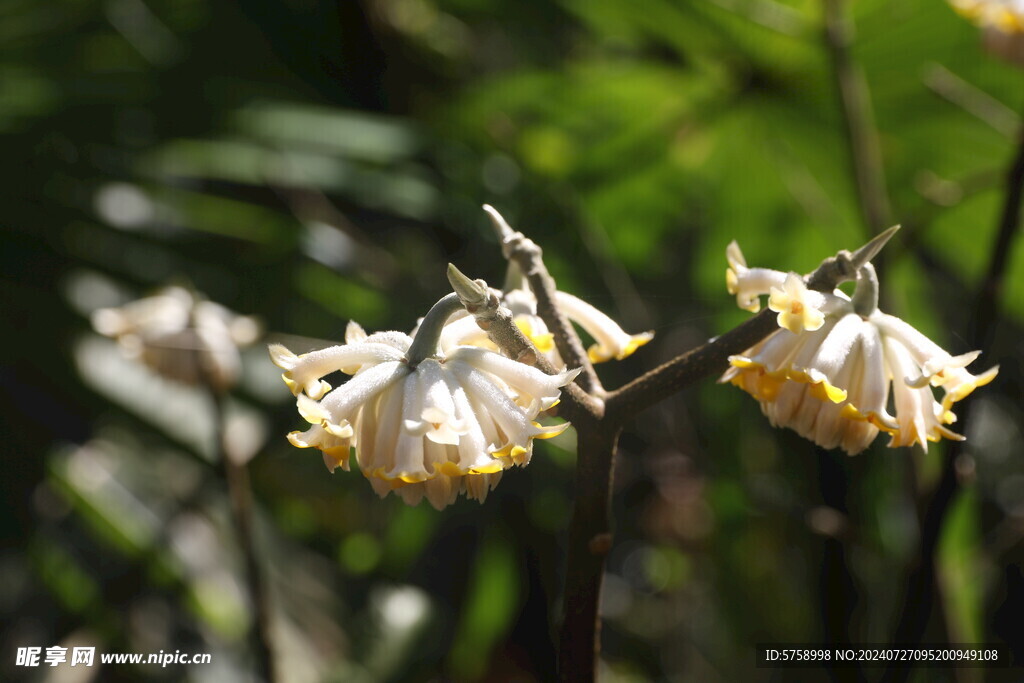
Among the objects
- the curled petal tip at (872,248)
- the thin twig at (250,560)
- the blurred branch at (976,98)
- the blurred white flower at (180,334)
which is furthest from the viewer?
the blurred branch at (976,98)

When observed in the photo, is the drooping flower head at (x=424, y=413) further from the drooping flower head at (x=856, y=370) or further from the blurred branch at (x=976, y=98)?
the blurred branch at (x=976, y=98)

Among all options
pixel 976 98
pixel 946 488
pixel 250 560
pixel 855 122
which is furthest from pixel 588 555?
pixel 976 98

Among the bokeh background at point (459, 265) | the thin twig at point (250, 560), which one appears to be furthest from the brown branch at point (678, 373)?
the bokeh background at point (459, 265)

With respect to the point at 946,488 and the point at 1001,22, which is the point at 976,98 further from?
the point at 946,488

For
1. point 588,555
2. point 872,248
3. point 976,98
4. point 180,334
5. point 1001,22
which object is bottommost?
point 588,555

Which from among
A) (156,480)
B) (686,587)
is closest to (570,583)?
(156,480)

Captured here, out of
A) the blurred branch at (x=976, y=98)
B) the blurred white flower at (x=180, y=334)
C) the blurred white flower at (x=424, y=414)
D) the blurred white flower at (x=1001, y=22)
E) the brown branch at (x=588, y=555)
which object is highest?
the blurred branch at (x=976, y=98)
